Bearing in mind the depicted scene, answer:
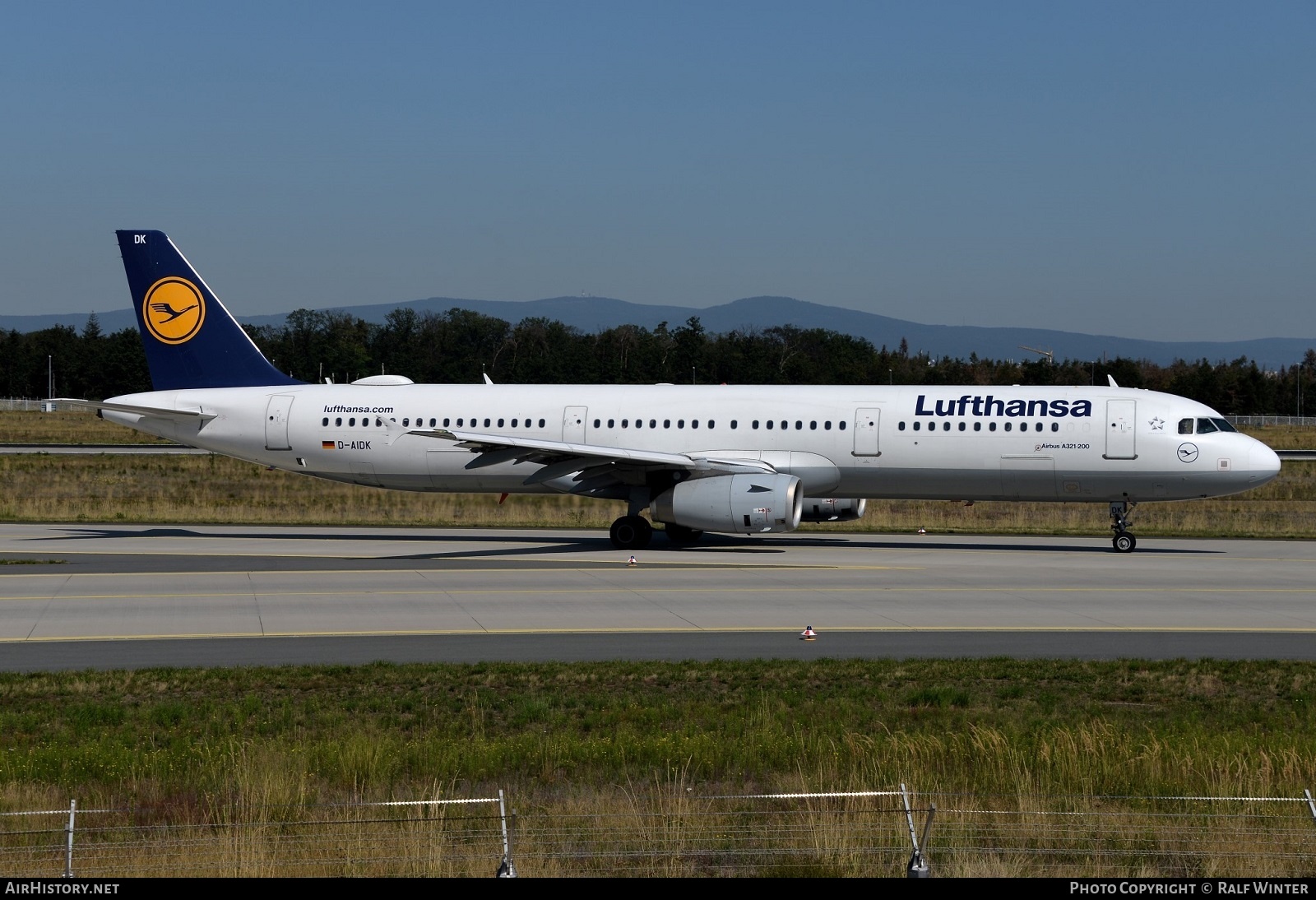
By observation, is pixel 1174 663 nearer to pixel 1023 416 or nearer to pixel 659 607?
pixel 659 607

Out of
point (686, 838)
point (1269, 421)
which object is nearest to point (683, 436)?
point (686, 838)

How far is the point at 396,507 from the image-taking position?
150 ft

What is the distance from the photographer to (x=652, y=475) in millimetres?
32719

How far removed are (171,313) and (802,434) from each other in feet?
55.6

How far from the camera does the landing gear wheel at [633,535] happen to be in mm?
32812

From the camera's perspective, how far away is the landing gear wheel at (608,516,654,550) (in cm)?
3281

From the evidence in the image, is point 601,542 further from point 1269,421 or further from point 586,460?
point 1269,421

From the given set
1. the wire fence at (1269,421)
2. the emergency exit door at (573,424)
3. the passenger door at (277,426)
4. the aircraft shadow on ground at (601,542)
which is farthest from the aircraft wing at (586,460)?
the wire fence at (1269,421)

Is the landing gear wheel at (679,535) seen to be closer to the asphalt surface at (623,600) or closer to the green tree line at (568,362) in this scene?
the asphalt surface at (623,600)

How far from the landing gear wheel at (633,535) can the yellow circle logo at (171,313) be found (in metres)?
12.8

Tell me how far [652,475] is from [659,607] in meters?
10.1

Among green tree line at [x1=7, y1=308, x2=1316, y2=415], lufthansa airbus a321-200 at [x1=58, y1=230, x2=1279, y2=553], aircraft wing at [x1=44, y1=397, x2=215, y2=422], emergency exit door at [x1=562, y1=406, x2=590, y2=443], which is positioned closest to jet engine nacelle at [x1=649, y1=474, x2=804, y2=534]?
lufthansa airbus a321-200 at [x1=58, y1=230, x2=1279, y2=553]

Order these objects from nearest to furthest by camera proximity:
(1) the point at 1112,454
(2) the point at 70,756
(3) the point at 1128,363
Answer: (2) the point at 70,756
(1) the point at 1112,454
(3) the point at 1128,363

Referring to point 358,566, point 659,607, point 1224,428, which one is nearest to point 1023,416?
point 1224,428
